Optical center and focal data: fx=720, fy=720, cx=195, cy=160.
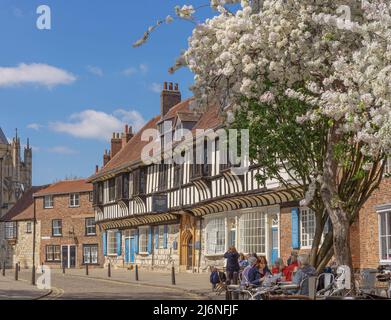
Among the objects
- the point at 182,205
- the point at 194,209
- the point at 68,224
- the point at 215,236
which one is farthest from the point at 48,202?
the point at 215,236

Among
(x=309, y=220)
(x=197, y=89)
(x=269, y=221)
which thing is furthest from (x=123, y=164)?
(x=197, y=89)

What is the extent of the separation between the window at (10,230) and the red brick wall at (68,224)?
195 inches

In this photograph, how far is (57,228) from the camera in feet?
193

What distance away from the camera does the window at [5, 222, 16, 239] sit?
6438 cm

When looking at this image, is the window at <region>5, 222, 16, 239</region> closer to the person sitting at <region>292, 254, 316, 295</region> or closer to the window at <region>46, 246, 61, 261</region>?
the window at <region>46, 246, 61, 261</region>

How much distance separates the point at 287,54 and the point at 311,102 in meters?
1.24

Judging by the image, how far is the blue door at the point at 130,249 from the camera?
144ft

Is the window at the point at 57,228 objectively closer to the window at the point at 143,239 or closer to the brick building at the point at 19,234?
the brick building at the point at 19,234

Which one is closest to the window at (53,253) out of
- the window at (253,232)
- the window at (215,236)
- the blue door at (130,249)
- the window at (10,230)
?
the window at (10,230)

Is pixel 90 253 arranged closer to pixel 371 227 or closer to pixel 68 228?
pixel 68 228

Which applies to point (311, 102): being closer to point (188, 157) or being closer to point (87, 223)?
point (188, 157)

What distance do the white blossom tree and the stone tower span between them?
75.7 meters

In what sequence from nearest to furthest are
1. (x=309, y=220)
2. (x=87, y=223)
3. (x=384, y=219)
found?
1. (x=384, y=219)
2. (x=309, y=220)
3. (x=87, y=223)
